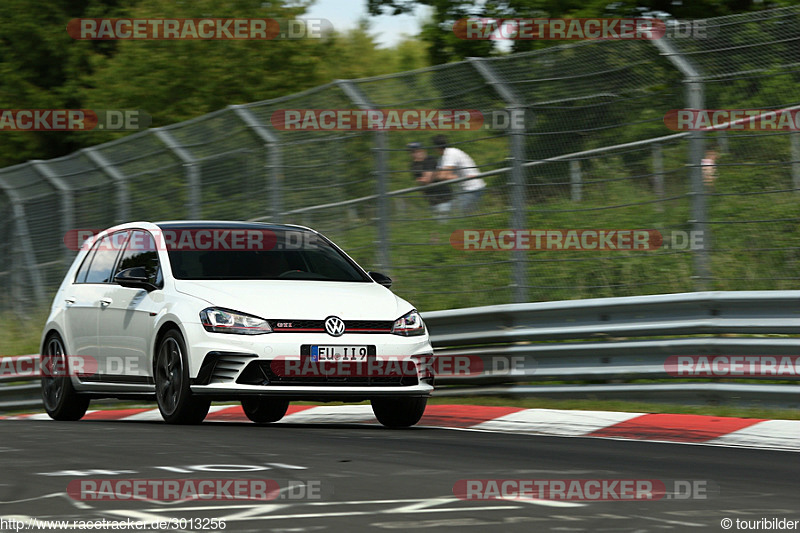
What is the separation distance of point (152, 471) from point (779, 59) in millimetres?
5861

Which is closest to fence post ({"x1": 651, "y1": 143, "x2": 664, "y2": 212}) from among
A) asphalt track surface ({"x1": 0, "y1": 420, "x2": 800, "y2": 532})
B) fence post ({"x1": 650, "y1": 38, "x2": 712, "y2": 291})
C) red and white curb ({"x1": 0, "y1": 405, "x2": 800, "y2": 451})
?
fence post ({"x1": 650, "y1": 38, "x2": 712, "y2": 291})

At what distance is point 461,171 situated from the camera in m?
12.3

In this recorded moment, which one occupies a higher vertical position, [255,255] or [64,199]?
[64,199]

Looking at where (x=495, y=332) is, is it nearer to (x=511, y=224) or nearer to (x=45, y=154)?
(x=511, y=224)

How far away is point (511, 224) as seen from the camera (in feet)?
38.9

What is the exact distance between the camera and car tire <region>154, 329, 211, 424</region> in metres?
9.73

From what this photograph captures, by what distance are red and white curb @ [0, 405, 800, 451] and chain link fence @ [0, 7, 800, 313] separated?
129cm

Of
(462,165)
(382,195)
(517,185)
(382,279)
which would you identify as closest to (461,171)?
(462,165)

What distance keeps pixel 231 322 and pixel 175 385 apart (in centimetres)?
73

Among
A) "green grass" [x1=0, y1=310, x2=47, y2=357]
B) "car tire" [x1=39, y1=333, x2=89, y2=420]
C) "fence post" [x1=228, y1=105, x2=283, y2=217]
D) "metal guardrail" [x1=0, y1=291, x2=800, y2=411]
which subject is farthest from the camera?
"green grass" [x1=0, y1=310, x2=47, y2=357]

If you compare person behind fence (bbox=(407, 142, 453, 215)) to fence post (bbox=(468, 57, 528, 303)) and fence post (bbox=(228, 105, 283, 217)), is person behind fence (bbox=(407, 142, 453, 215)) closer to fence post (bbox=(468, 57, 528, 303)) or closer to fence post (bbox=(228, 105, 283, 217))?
fence post (bbox=(468, 57, 528, 303))

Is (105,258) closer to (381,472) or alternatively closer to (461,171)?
(461,171)

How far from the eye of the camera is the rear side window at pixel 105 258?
11.6m

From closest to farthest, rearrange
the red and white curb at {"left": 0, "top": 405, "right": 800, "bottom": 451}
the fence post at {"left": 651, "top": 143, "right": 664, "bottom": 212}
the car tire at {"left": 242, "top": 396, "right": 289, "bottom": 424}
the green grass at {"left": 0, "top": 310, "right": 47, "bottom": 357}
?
the red and white curb at {"left": 0, "top": 405, "right": 800, "bottom": 451} → the fence post at {"left": 651, "top": 143, "right": 664, "bottom": 212} → the car tire at {"left": 242, "top": 396, "right": 289, "bottom": 424} → the green grass at {"left": 0, "top": 310, "right": 47, "bottom": 357}
